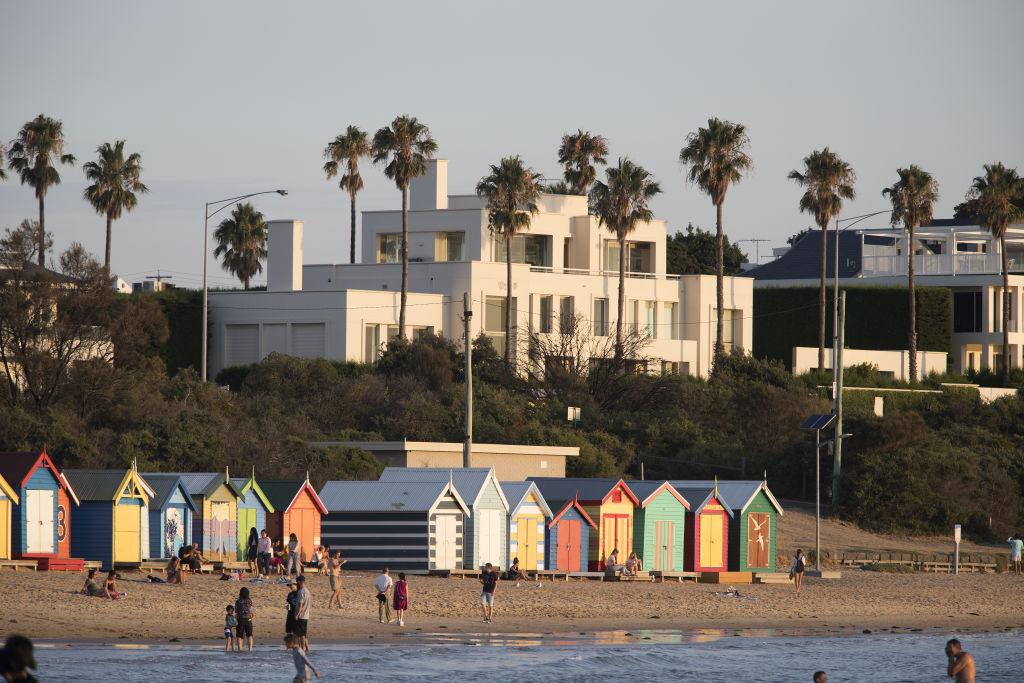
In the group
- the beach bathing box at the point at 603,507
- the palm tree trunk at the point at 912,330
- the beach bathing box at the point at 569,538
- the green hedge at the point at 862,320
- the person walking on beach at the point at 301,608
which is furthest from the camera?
the green hedge at the point at 862,320

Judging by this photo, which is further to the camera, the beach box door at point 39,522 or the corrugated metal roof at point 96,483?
the corrugated metal roof at point 96,483

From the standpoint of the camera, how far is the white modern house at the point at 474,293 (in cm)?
6594

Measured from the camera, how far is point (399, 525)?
38625mm

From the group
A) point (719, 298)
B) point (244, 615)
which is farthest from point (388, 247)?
point (244, 615)

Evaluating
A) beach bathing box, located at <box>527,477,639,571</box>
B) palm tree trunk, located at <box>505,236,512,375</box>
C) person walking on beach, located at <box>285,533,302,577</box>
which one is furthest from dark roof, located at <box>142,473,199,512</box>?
palm tree trunk, located at <box>505,236,512,375</box>

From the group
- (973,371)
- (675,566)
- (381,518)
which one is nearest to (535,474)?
(675,566)

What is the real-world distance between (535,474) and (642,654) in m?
19.7

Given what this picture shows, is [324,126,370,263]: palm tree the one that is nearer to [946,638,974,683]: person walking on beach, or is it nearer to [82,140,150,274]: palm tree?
[82,140,150,274]: palm tree

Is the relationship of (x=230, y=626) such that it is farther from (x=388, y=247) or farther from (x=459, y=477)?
(x=388, y=247)

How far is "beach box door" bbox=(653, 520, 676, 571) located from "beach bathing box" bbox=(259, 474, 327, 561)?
971 centimetres

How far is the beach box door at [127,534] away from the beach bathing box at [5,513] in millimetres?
2567

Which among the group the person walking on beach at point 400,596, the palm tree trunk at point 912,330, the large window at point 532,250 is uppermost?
the large window at point 532,250

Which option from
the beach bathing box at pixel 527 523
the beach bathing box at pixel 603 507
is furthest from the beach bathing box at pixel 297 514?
the beach bathing box at pixel 603 507

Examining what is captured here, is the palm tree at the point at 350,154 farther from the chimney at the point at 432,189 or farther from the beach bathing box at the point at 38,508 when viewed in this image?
the beach bathing box at the point at 38,508
